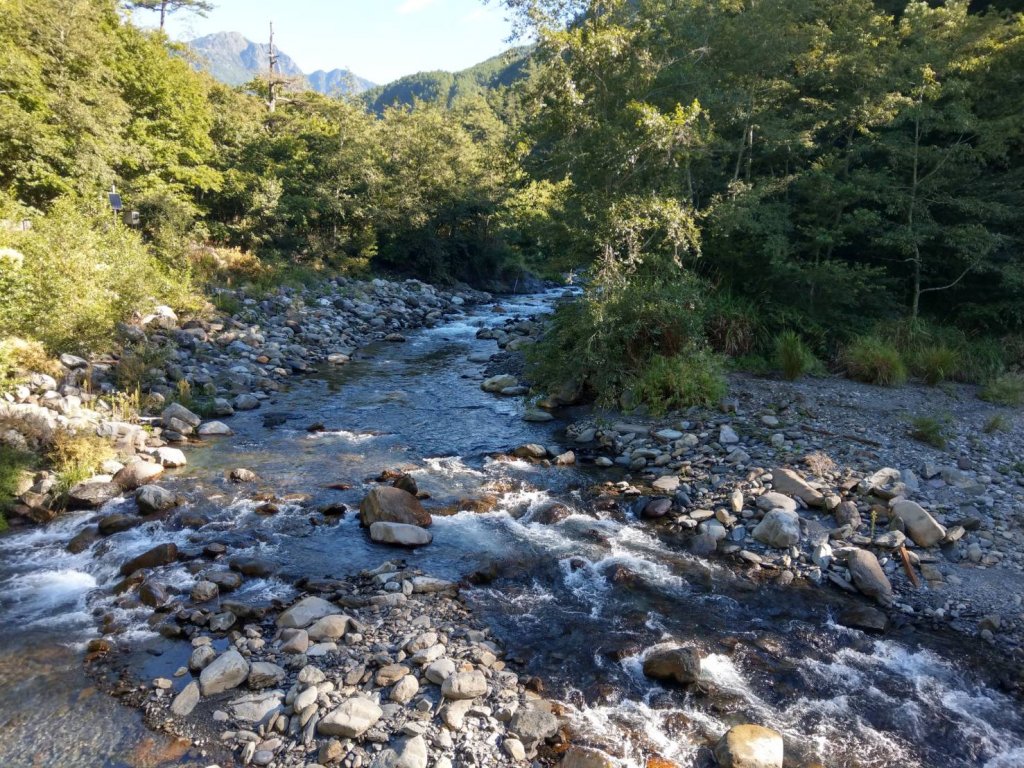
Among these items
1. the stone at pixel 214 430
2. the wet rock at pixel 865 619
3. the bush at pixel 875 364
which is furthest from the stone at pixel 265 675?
the bush at pixel 875 364

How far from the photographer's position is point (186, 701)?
4727mm

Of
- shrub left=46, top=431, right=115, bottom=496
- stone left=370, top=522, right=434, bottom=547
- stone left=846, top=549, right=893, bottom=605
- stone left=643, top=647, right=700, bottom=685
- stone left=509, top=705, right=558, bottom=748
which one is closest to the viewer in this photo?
stone left=509, top=705, right=558, bottom=748

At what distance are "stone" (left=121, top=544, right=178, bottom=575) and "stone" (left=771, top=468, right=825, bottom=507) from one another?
7526 millimetres

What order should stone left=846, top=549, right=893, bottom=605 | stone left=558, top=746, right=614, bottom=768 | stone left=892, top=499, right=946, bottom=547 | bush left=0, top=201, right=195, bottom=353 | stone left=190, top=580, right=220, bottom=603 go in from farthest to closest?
bush left=0, top=201, right=195, bottom=353 → stone left=892, top=499, right=946, bottom=547 → stone left=846, top=549, right=893, bottom=605 → stone left=190, top=580, right=220, bottom=603 → stone left=558, top=746, right=614, bottom=768

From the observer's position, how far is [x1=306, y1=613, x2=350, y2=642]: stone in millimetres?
5473

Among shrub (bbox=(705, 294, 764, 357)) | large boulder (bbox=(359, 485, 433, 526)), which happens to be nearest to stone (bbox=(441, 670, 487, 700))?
large boulder (bbox=(359, 485, 433, 526))

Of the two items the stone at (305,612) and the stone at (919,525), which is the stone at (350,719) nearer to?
the stone at (305,612)

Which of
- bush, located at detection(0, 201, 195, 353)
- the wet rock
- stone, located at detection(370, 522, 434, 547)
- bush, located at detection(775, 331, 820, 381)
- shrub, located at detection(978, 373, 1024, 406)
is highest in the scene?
bush, located at detection(0, 201, 195, 353)

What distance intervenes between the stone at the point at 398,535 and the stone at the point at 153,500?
2824 millimetres

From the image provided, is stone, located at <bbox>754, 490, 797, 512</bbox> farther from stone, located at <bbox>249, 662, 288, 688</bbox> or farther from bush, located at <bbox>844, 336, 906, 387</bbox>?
stone, located at <bbox>249, 662, 288, 688</bbox>

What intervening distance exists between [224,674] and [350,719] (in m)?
1.25

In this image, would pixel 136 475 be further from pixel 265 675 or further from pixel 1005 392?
pixel 1005 392

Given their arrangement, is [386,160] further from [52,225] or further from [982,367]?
[982,367]

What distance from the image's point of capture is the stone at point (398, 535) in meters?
7.34
